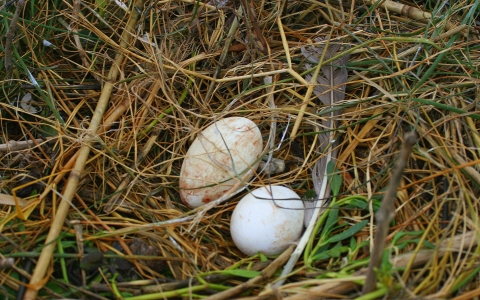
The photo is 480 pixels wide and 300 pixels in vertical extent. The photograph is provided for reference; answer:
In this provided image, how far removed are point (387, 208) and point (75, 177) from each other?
3.32ft

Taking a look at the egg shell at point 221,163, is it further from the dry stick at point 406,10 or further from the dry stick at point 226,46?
the dry stick at point 406,10

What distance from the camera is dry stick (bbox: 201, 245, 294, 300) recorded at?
1.42m

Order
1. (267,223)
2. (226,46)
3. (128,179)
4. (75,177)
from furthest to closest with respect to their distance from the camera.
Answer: (226,46)
(128,179)
(75,177)
(267,223)

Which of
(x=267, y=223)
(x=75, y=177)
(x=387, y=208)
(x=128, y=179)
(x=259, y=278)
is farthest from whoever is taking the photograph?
(x=128, y=179)

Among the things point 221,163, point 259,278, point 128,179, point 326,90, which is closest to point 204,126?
point 221,163

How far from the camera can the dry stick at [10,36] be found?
1.84 metres

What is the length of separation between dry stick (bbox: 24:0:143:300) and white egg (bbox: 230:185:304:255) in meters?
0.51

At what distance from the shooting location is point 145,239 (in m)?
1.64

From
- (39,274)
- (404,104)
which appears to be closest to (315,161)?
(404,104)

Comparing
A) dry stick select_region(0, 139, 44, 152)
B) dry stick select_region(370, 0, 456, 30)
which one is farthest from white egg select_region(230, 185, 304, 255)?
dry stick select_region(370, 0, 456, 30)

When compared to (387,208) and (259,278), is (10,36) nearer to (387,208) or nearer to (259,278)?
(259,278)

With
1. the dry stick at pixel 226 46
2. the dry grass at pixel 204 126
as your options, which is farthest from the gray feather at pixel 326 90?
the dry stick at pixel 226 46

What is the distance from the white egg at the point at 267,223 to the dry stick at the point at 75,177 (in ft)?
1.68

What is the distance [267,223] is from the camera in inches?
62.6
